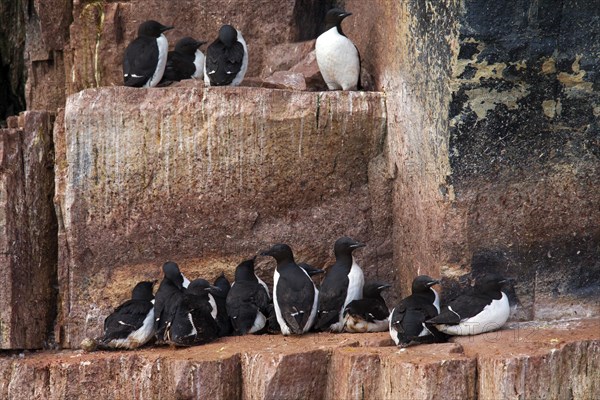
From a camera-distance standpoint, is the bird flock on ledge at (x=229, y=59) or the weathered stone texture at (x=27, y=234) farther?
the bird flock on ledge at (x=229, y=59)

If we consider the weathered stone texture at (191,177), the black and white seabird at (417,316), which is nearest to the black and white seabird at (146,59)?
the weathered stone texture at (191,177)

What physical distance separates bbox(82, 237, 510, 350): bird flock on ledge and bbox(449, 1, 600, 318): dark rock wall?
17.0 inches

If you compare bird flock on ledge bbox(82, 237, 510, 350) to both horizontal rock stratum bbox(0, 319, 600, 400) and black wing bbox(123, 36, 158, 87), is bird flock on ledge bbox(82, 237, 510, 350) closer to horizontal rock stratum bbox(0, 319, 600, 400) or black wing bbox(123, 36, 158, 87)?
horizontal rock stratum bbox(0, 319, 600, 400)

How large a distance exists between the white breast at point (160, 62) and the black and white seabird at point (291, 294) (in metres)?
1.99

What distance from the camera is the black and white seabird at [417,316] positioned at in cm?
1022

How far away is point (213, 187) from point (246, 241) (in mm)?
555

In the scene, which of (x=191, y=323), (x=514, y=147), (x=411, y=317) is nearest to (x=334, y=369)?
(x=411, y=317)

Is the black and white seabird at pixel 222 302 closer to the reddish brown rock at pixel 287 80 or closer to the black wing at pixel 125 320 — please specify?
the black wing at pixel 125 320

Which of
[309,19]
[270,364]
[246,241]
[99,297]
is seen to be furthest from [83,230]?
[309,19]

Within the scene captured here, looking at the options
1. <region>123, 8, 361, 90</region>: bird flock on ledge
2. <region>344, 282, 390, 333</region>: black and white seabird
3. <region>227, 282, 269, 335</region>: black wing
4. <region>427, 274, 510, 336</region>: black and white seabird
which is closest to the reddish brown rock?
<region>123, 8, 361, 90</region>: bird flock on ledge

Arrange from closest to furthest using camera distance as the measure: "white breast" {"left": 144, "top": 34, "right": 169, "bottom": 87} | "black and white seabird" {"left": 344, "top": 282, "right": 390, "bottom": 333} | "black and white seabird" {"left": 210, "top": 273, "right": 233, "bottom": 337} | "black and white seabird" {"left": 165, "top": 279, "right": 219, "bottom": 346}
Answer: "black and white seabird" {"left": 165, "top": 279, "right": 219, "bottom": 346}
"black and white seabird" {"left": 344, "top": 282, "right": 390, "bottom": 333}
"black and white seabird" {"left": 210, "top": 273, "right": 233, "bottom": 337}
"white breast" {"left": 144, "top": 34, "right": 169, "bottom": 87}

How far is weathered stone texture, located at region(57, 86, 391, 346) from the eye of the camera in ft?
38.3

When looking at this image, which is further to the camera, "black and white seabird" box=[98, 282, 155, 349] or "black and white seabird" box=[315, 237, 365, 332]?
"black and white seabird" box=[315, 237, 365, 332]

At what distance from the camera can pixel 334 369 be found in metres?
10.1
